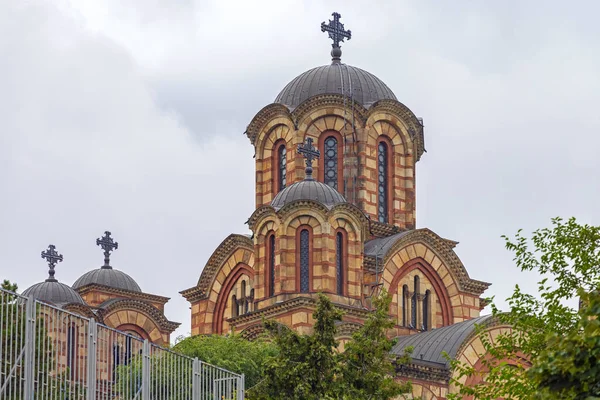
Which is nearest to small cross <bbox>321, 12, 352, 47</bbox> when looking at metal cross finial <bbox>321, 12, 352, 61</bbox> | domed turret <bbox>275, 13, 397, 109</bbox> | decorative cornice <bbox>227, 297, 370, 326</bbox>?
metal cross finial <bbox>321, 12, 352, 61</bbox>

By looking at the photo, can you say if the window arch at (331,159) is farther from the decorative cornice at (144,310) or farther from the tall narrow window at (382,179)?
the decorative cornice at (144,310)

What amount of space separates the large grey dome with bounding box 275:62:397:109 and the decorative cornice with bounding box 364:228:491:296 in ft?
16.0

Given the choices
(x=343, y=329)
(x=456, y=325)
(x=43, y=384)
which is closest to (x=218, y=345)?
(x=343, y=329)

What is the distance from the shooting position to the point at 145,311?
5169 cm

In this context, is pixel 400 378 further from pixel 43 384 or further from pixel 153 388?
pixel 43 384

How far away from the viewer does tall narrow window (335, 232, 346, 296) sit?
4497 centimetres

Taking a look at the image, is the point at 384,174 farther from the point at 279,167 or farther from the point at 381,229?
the point at 279,167

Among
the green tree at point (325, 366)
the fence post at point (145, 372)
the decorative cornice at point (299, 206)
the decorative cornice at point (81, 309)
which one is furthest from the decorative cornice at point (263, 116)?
the fence post at point (145, 372)

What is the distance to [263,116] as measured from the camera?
50281 mm

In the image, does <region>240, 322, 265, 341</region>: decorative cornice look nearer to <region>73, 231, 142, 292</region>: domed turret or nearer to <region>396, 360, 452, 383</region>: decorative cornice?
<region>396, 360, 452, 383</region>: decorative cornice

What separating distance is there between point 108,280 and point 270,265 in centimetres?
924

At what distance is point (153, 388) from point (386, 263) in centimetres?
2521

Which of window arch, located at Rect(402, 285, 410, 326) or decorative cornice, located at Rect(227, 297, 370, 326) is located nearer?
decorative cornice, located at Rect(227, 297, 370, 326)

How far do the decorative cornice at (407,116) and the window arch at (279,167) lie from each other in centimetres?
333
